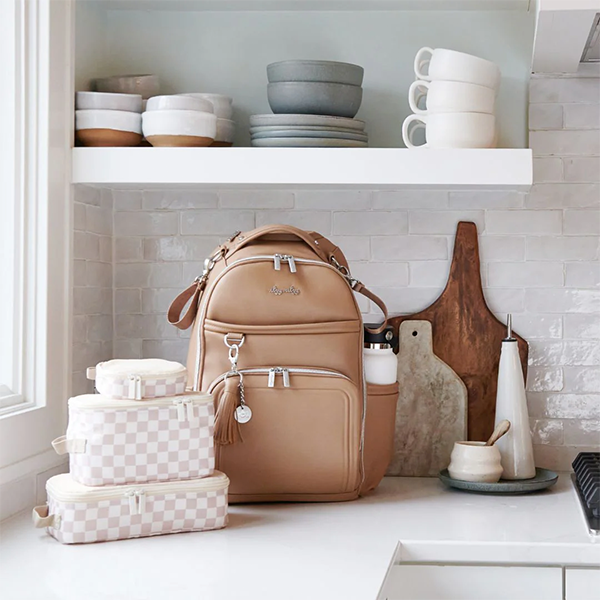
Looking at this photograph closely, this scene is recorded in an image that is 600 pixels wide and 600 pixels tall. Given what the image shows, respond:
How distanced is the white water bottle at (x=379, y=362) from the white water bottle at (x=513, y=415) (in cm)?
25

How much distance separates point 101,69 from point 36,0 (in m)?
0.34

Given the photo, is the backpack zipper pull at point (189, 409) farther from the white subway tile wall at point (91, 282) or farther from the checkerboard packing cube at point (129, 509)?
the white subway tile wall at point (91, 282)

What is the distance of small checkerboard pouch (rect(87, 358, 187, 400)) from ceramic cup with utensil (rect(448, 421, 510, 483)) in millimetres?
580

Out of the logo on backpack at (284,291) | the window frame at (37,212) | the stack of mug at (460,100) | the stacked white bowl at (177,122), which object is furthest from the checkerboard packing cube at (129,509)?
the stack of mug at (460,100)

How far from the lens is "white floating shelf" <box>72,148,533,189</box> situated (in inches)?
63.8

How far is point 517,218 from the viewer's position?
1.86 m

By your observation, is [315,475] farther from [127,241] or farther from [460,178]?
[127,241]

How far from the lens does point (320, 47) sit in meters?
1.90

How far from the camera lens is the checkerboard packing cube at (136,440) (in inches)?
51.0

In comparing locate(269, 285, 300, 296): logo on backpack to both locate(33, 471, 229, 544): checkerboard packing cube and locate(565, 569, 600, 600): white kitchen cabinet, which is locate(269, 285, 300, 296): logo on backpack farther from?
locate(565, 569, 600, 600): white kitchen cabinet

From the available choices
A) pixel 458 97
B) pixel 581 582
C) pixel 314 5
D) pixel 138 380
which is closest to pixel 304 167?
pixel 458 97

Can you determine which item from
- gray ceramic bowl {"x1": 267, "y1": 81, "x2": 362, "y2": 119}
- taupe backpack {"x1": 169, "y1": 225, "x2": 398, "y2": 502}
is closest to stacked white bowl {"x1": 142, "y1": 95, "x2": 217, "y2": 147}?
gray ceramic bowl {"x1": 267, "y1": 81, "x2": 362, "y2": 119}

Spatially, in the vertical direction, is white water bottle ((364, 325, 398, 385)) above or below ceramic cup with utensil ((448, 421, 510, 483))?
above

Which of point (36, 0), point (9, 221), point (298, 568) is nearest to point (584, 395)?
point (298, 568)
